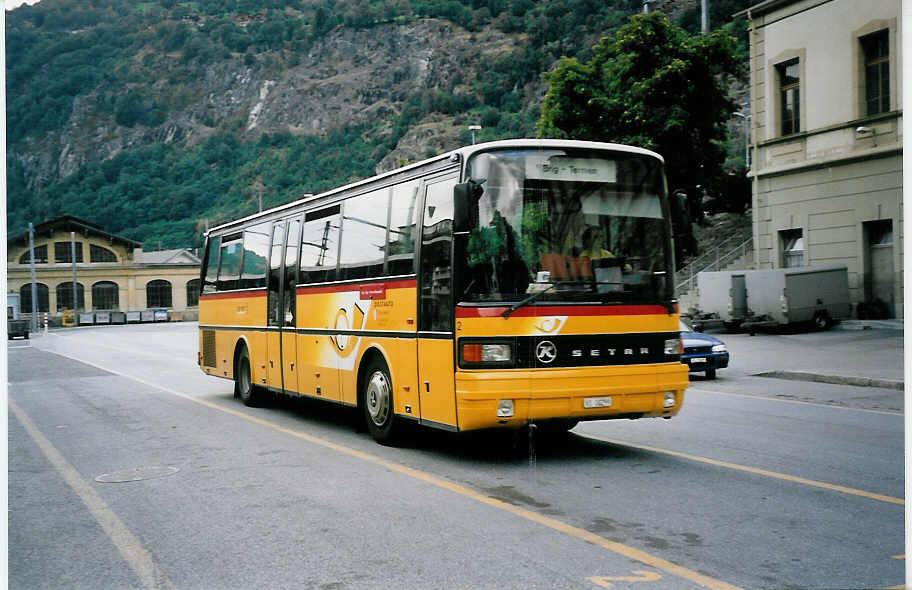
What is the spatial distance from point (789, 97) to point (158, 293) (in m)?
74.9

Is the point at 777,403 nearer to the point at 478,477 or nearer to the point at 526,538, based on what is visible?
the point at 478,477

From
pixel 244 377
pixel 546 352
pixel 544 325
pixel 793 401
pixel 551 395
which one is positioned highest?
pixel 544 325

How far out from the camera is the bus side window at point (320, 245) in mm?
12172

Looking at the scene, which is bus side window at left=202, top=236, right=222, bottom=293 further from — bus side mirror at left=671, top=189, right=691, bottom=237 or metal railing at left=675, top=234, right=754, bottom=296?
metal railing at left=675, top=234, right=754, bottom=296

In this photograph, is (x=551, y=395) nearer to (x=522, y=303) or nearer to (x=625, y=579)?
(x=522, y=303)

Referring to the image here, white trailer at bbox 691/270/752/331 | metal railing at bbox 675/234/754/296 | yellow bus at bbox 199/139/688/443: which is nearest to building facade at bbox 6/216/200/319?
metal railing at bbox 675/234/754/296

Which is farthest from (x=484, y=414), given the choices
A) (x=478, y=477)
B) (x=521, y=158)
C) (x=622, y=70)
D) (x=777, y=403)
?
(x=622, y=70)

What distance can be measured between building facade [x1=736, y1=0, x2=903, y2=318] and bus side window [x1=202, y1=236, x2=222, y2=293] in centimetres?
1968

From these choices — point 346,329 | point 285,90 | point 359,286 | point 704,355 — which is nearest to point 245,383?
point 346,329

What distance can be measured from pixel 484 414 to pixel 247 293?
7.53 metres

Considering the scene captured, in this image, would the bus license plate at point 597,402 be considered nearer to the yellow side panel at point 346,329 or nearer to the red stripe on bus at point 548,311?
the red stripe on bus at point 548,311

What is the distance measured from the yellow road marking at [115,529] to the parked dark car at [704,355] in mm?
11914

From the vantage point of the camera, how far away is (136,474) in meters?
9.16

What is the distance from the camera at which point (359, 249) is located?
1136 centimetres
